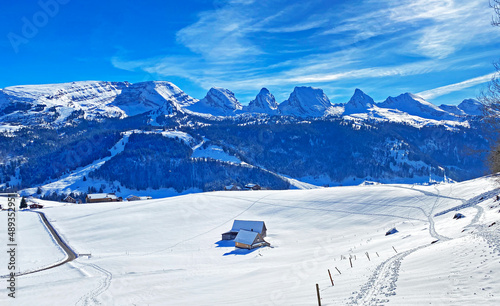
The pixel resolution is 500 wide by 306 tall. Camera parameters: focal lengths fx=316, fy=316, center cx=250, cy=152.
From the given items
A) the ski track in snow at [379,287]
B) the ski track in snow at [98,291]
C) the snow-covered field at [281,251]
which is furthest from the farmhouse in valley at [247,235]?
the ski track in snow at [379,287]

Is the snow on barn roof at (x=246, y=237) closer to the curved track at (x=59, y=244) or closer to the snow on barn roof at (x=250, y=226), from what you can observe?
the snow on barn roof at (x=250, y=226)

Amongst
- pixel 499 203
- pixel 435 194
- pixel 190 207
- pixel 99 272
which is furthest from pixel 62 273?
pixel 435 194

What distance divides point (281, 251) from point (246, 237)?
28.0ft

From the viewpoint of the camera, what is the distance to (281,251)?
49531mm

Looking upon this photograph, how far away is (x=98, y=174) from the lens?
196 meters

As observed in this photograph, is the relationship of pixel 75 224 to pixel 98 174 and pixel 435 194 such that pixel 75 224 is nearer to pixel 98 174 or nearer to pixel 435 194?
pixel 435 194

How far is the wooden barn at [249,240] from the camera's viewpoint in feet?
179

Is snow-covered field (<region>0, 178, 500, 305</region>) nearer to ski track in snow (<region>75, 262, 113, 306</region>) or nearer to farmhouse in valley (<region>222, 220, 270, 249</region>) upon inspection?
ski track in snow (<region>75, 262, 113, 306</region>)

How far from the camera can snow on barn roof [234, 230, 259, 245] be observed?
54.9m

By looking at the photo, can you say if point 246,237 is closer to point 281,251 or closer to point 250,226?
point 250,226

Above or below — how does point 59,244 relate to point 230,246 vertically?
above

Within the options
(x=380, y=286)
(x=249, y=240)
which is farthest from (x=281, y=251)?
(x=380, y=286)

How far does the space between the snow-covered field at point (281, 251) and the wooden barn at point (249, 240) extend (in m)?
2.29

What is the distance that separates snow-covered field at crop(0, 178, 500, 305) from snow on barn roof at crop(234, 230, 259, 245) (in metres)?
2.56
